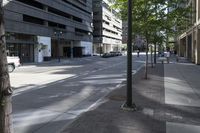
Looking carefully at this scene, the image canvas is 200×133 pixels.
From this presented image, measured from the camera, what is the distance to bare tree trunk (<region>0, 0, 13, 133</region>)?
379 centimetres

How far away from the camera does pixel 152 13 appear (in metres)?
17.9

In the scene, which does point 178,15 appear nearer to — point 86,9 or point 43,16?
point 43,16

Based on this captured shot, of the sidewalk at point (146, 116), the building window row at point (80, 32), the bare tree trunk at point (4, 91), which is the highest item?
the building window row at point (80, 32)

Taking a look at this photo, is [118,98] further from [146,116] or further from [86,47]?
[86,47]

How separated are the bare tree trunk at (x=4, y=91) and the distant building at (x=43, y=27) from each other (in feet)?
117

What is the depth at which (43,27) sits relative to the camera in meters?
54.9

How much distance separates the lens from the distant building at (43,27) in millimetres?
44938

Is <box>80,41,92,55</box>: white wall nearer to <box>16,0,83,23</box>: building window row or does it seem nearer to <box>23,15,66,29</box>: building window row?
<box>16,0,83,23</box>: building window row

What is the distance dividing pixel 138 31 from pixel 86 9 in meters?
Answer: 70.6

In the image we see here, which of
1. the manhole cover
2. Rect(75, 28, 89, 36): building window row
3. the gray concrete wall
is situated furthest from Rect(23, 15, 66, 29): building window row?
the manhole cover

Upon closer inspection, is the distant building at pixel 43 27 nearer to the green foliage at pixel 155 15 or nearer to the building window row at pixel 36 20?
the building window row at pixel 36 20

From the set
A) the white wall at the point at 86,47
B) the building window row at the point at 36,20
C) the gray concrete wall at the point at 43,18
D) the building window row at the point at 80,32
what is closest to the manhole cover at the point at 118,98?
the gray concrete wall at the point at 43,18

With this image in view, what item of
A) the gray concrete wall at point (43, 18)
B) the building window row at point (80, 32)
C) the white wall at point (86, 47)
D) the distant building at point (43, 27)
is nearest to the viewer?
the gray concrete wall at point (43, 18)

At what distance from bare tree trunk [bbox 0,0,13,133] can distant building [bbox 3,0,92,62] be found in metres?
35.6
